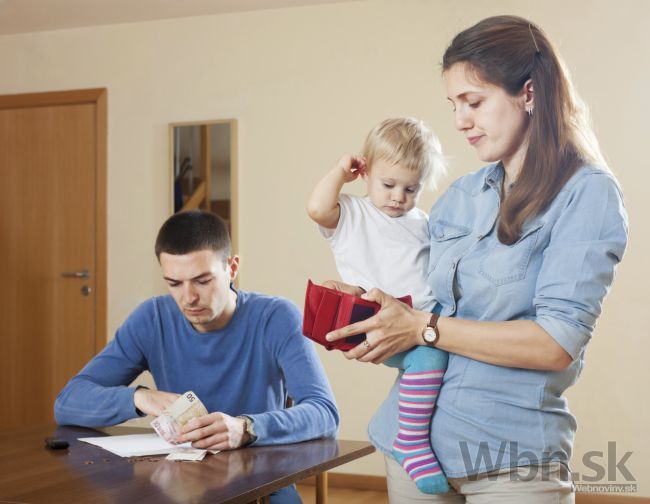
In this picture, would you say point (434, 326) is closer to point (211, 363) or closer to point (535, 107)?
point (535, 107)

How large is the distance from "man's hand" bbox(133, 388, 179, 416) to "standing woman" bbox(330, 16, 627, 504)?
852 mm

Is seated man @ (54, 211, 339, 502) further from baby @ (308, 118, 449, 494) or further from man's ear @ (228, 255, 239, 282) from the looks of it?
baby @ (308, 118, 449, 494)

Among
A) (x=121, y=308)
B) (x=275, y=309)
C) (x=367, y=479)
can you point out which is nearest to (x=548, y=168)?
(x=275, y=309)

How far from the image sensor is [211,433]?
1952mm

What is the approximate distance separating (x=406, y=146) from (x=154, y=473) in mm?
913

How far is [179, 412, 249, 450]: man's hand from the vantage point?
1945 millimetres

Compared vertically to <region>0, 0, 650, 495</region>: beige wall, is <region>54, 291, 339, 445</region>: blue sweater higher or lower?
lower

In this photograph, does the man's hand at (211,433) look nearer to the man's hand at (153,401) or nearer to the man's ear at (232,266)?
the man's hand at (153,401)

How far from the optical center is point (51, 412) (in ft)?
17.8

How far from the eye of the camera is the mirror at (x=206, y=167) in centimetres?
503

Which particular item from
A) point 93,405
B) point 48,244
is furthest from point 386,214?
point 48,244

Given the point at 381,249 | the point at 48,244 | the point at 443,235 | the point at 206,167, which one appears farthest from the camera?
the point at 48,244

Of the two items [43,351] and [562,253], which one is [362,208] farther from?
[43,351]

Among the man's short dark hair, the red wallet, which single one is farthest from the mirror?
the red wallet
